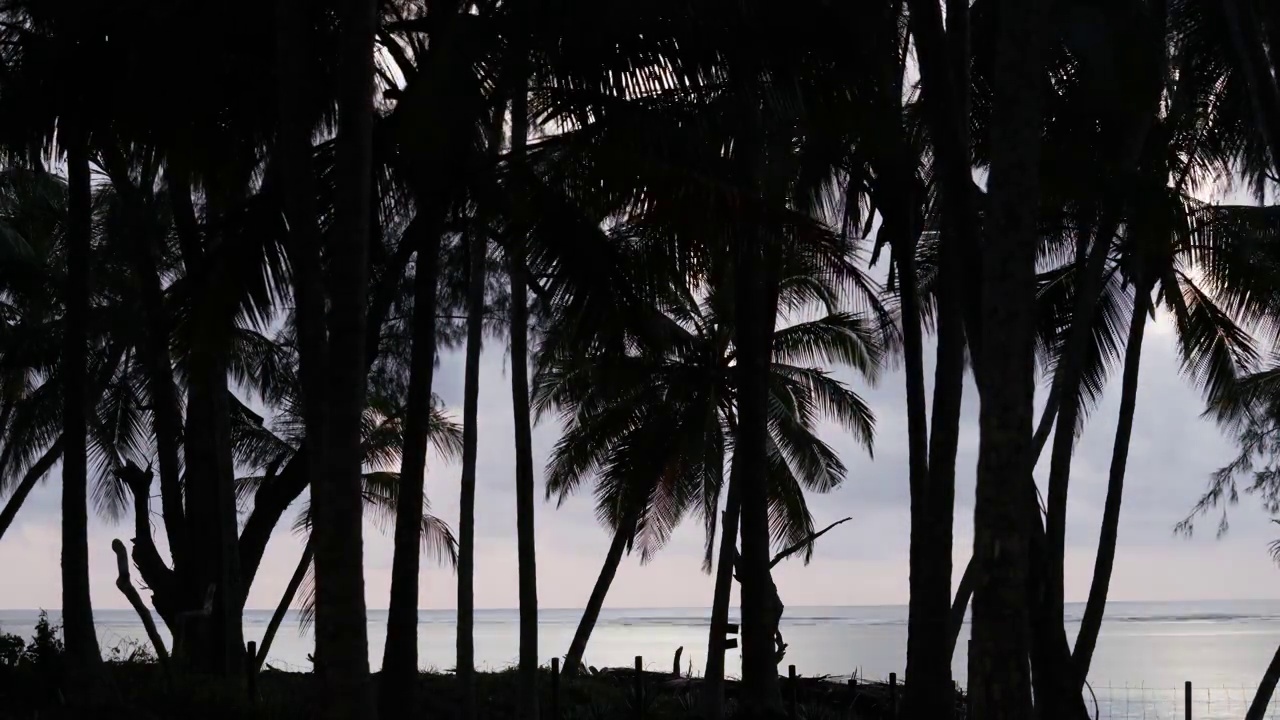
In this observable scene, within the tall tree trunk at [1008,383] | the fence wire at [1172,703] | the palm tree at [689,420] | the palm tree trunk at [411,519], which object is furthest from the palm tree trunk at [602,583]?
the tall tree trunk at [1008,383]

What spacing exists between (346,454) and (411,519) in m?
A: 3.63

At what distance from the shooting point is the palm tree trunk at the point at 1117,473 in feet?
49.7

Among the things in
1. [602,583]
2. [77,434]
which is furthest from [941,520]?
[602,583]

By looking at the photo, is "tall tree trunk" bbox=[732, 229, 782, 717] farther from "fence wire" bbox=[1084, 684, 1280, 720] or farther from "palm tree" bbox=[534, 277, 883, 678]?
"fence wire" bbox=[1084, 684, 1280, 720]

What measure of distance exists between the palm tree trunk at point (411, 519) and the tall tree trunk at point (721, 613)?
426cm

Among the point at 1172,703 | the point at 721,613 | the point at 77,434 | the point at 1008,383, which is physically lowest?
the point at 1172,703

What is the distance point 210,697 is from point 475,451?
5.03 meters

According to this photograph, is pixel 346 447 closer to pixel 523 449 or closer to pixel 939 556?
pixel 939 556

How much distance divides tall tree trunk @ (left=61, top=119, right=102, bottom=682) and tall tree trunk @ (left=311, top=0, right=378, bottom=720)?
394 centimetres

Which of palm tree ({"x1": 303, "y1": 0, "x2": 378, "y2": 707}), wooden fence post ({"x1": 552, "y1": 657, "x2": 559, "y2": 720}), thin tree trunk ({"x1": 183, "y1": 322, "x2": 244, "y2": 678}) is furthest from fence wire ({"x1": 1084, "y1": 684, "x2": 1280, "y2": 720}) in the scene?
palm tree ({"x1": 303, "y1": 0, "x2": 378, "y2": 707})

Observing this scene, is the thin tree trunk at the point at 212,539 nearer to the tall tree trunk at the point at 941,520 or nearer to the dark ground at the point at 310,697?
the dark ground at the point at 310,697

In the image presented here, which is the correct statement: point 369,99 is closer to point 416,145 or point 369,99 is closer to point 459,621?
point 416,145

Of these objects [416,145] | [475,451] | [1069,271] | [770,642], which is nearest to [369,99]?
[416,145]

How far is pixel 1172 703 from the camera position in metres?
30.8
